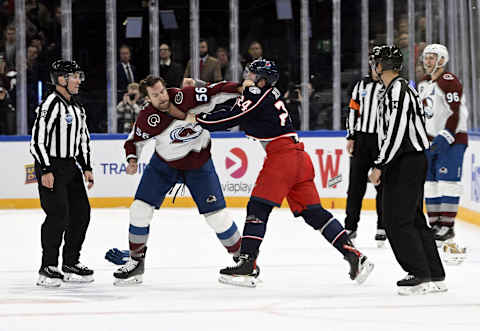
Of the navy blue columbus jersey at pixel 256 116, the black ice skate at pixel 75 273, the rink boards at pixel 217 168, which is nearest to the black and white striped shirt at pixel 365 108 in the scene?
the navy blue columbus jersey at pixel 256 116

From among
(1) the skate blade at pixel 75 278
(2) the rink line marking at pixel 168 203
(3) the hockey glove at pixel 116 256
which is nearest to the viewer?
(1) the skate blade at pixel 75 278

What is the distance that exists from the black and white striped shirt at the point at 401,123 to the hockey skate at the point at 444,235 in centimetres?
183

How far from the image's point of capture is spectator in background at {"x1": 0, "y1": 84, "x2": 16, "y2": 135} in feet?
33.3

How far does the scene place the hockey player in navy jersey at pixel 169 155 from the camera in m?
4.90

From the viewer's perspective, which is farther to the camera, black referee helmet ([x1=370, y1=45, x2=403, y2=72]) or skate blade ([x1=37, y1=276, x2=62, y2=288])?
skate blade ([x1=37, y1=276, x2=62, y2=288])

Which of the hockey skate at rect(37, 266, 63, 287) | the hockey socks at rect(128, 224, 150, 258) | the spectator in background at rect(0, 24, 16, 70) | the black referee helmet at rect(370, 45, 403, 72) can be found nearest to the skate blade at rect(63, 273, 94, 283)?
the hockey skate at rect(37, 266, 63, 287)

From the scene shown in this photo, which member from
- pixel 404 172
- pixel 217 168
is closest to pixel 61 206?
pixel 404 172

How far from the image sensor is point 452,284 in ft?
15.8

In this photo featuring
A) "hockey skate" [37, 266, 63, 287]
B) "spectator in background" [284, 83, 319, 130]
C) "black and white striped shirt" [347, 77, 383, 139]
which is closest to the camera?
"hockey skate" [37, 266, 63, 287]

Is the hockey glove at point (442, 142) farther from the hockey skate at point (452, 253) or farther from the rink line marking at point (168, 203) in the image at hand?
the rink line marking at point (168, 203)

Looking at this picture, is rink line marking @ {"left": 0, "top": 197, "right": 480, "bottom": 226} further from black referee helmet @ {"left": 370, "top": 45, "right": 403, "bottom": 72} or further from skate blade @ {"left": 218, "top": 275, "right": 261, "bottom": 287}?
black referee helmet @ {"left": 370, "top": 45, "right": 403, "bottom": 72}

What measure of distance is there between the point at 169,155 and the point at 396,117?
4.05 feet

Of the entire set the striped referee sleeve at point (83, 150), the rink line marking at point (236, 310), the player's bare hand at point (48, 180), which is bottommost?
the rink line marking at point (236, 310)

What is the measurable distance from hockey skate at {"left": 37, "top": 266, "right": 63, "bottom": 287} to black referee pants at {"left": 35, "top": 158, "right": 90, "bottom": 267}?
0.03 metres
